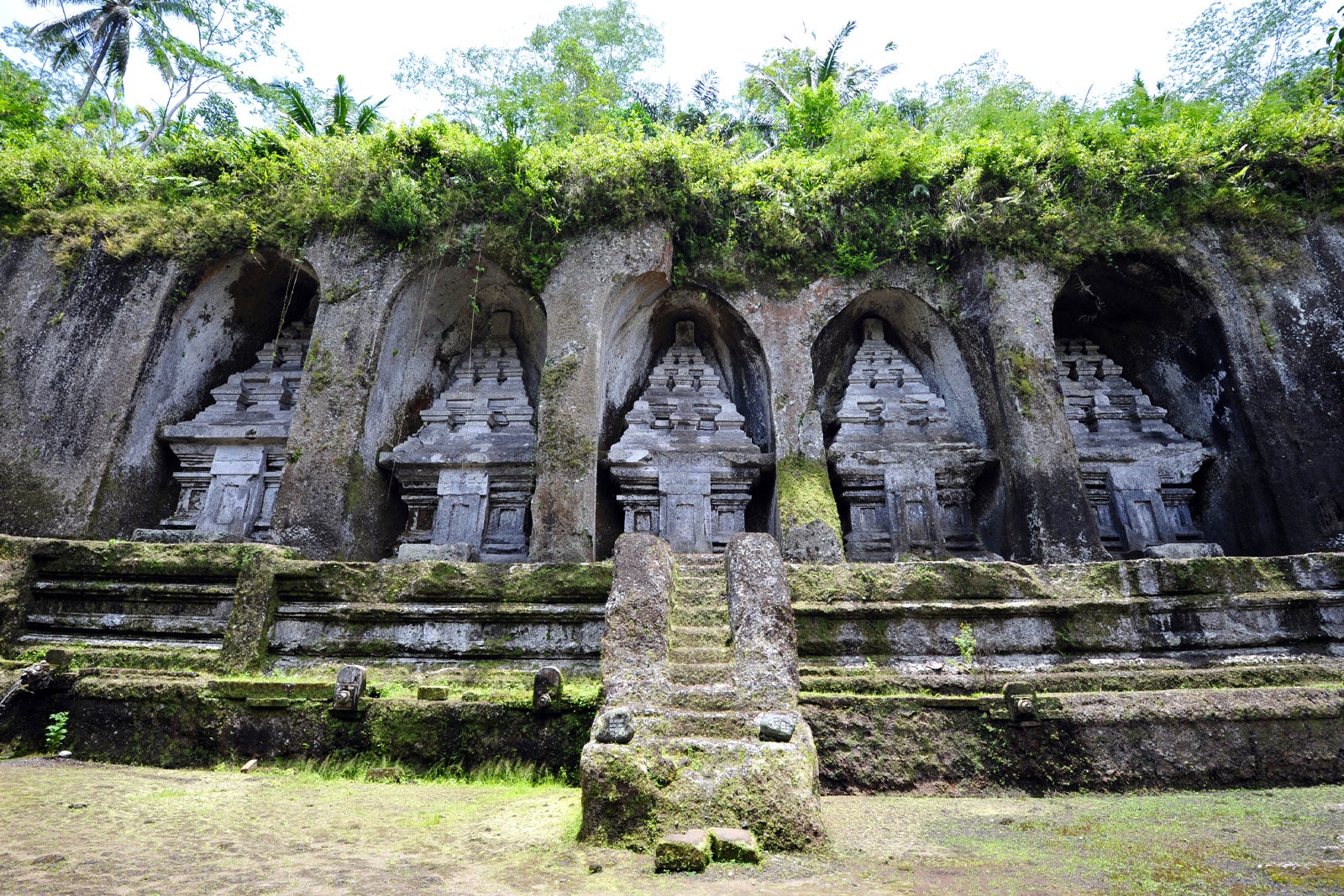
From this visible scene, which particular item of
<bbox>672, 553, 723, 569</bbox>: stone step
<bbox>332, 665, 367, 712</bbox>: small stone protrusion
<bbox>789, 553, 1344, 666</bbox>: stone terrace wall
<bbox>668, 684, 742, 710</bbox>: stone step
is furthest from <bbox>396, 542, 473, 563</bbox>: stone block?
<bbox>668, 684, 742, 710</bbox>: stone step

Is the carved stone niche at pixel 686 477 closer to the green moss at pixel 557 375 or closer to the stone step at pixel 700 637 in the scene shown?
the green moss at pixel 557 375

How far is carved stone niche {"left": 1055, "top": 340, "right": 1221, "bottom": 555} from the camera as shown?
923 centimetres

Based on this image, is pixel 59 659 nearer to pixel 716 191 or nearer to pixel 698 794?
pixel 698 794

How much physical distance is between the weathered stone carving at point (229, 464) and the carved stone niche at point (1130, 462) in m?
10.2

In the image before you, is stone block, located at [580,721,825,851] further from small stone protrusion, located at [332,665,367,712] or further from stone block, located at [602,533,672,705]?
small stone protrusion, located at [332,665,367,712]

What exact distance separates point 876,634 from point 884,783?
114cm

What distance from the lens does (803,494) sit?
8273 mm

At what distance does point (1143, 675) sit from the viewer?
5000mm

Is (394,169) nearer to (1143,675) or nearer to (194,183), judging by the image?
(194,183)

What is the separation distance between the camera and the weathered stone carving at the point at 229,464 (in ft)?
31.0

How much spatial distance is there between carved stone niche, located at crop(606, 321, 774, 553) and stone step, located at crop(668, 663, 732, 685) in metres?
4.78

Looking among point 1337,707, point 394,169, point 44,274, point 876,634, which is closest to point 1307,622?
point 1337,707

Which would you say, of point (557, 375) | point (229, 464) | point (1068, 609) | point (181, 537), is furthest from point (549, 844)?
point (229, 464)

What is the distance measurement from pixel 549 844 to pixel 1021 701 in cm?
287
